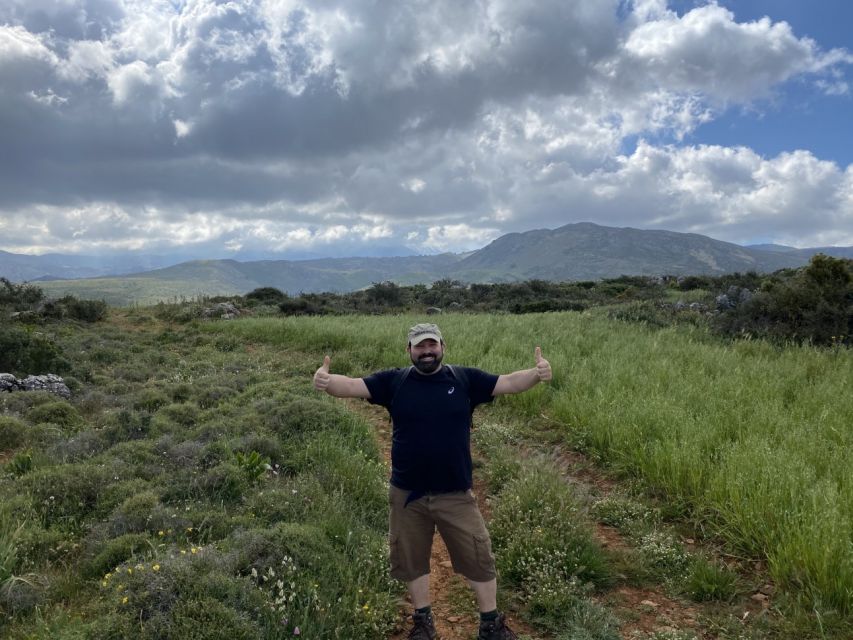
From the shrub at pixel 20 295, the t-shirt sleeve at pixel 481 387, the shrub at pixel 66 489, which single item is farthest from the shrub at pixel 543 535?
the shrub at pixel 20 295

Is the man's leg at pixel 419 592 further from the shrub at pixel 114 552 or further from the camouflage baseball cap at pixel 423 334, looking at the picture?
the shrub at pixel 114 552

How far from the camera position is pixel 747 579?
4.25 metres

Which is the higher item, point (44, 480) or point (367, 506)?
point (44, 480)

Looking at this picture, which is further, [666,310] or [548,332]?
[666,310]

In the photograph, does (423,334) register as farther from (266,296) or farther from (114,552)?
(266,296)

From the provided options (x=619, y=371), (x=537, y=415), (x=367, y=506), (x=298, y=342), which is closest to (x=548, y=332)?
(x=619, y=371)

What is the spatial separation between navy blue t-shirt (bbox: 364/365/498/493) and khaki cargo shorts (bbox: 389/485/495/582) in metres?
0.11

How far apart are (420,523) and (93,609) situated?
2.60 meters

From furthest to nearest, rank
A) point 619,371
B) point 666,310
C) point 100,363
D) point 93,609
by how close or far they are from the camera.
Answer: point 666,310 → point 100,363 → point 619,371 → point 93,609

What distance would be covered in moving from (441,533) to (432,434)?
0.81 metres

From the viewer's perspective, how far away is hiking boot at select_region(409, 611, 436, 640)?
3709 millimetres

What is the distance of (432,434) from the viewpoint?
3670mm

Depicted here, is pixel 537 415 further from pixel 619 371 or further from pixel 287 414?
pixel 287 414

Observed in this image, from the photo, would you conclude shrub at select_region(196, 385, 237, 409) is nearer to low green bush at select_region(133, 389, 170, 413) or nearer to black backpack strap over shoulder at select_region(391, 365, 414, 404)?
low green bush at select_region(133, 389, 170, 413)
